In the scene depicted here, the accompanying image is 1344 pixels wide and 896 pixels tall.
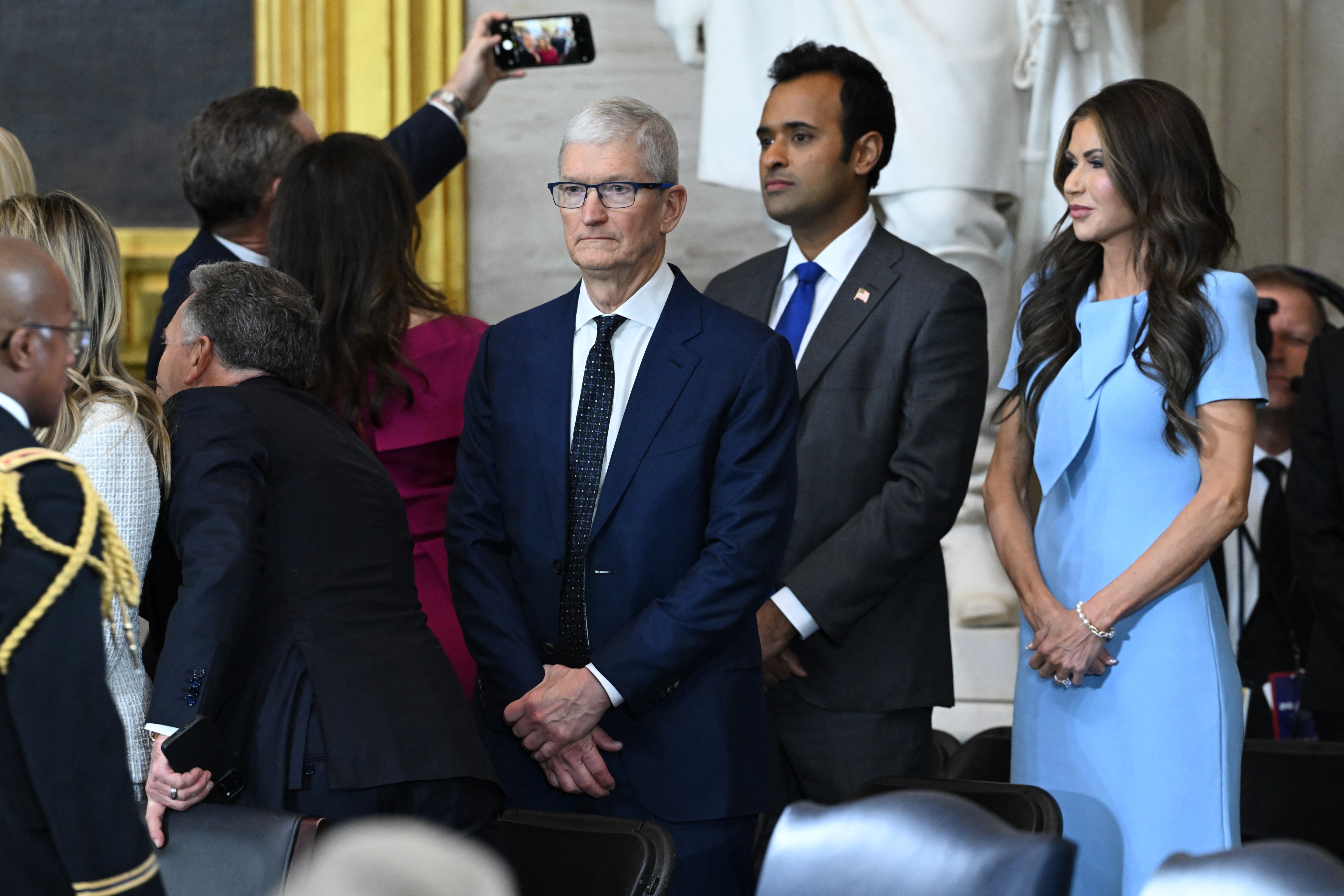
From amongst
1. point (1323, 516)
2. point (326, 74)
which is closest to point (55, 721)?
point (1323, 516)

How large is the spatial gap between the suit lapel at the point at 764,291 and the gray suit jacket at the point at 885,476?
0.24 metres

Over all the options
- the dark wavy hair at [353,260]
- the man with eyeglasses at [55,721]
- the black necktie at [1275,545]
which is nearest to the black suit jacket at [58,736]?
the man with eyeglasses at [55,721]

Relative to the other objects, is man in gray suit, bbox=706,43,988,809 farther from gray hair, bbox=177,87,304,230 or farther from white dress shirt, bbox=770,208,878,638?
gray hair, bbox=177,87,304,230

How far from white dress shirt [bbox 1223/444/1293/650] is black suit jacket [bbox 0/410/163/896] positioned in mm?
3412

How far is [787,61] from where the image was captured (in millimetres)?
3893

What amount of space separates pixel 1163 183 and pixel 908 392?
65cm

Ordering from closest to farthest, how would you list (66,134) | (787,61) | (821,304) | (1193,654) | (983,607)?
(1193,654)
(821,304)
(787,61)
(983,607)
(66,134)

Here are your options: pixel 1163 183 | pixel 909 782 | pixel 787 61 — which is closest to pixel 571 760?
pixel 909 782

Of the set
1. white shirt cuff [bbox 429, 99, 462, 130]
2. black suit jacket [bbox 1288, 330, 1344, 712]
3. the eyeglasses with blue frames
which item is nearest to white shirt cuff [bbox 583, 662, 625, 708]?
the eyeglasses with blue frames

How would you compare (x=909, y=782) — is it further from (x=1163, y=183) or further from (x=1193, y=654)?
Answer: (x=1163, y=183)

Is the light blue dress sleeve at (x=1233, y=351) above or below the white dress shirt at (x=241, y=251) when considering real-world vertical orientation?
below

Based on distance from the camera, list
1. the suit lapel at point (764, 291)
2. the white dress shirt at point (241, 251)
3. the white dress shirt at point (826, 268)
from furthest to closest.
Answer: the white dress shirt at point (241, 251), the suit lapel at point (764, 291), the white dress shirt at point (826, 268)

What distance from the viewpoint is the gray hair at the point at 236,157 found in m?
4.04

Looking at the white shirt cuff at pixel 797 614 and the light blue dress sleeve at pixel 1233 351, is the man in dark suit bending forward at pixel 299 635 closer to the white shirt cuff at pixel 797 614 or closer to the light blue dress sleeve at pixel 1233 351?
the white shirt cuff at pixel 797 614
